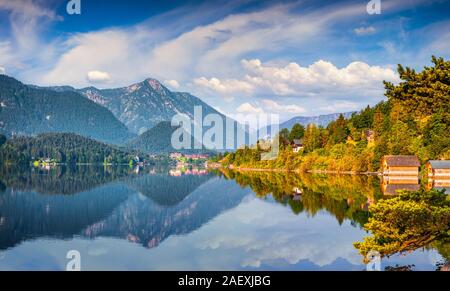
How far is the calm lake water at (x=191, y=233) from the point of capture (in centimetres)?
1717

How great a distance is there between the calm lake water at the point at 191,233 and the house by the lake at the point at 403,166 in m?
18.6

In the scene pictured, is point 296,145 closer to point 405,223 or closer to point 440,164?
point 440,164

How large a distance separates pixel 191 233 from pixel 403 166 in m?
39.6

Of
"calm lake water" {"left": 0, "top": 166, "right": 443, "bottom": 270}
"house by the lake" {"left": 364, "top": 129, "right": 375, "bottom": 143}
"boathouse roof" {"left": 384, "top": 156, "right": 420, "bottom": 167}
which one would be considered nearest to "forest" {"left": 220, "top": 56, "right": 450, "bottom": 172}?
"house by the lake" {"left": 364, "top": 129, "right": 375, "bottom": 143}

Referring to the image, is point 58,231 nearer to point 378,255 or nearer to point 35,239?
point 35,239

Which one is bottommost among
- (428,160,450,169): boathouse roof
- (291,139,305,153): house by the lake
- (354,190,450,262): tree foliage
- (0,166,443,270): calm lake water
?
(0,166,443,270): calm lake water

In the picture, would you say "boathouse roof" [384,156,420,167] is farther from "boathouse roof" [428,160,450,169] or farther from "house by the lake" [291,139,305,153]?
"house by the lake" [291,139,305,153]

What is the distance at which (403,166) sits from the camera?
184 feet

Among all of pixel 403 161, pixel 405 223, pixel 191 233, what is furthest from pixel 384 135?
pixel 405 223

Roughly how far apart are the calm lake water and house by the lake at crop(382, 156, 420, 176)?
18.6 m

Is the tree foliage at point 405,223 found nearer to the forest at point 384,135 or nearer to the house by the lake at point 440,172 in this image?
the forest at point 384,135

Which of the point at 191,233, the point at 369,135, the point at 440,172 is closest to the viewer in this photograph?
the point at 191,233

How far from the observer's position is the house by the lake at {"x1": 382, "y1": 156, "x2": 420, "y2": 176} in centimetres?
5597
